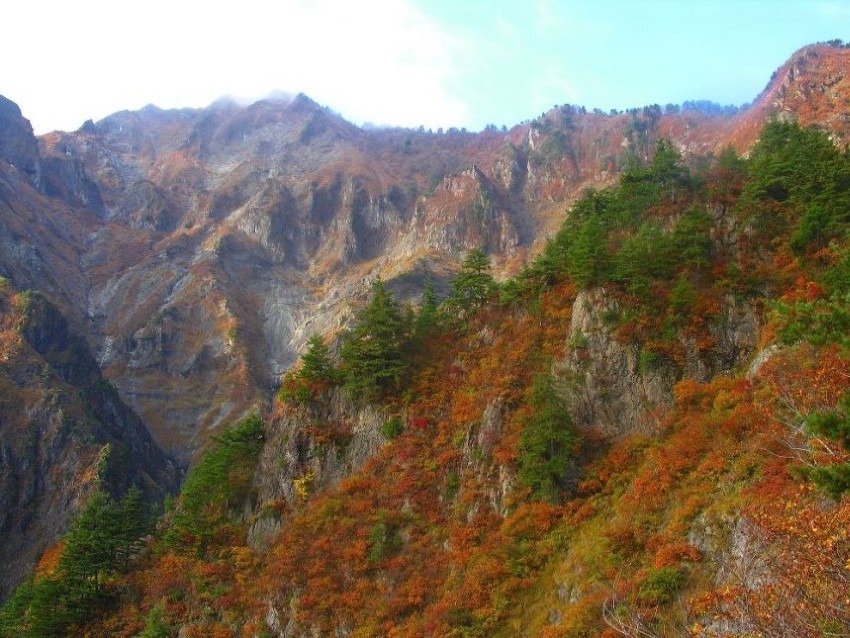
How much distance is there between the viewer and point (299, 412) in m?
37.2

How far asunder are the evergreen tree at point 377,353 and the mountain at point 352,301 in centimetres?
133

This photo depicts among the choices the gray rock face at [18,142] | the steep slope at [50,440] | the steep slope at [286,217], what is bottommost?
the steep slope at [50,440]

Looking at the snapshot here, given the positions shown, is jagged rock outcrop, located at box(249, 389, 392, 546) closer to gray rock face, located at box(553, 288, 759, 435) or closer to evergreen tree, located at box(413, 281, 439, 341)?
evergreen tree, located at box(413, 281, 439, 341)

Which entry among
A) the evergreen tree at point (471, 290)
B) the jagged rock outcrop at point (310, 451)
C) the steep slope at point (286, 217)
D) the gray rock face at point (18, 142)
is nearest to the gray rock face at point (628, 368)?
the evergreen tree at point (471, 290)

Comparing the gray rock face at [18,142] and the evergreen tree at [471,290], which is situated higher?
the gray rock face at [18,142]

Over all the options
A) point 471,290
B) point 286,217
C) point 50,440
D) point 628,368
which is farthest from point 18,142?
point 628,368

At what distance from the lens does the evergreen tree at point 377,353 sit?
36.1 metres

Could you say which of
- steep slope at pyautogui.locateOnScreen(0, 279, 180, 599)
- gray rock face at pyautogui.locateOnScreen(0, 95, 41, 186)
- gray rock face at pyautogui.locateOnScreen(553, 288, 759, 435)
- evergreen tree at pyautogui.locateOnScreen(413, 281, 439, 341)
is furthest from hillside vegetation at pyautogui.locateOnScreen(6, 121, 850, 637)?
gray rock face at pyautogui.locateOnScreen(0, 95, 41, 186)

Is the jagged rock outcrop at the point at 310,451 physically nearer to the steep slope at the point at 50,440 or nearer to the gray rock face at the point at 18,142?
the steep slope at the point at 50,440

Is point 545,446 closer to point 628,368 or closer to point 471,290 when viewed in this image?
point 628,368

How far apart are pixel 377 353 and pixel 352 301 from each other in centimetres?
6819

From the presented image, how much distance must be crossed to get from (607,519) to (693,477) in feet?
12.4

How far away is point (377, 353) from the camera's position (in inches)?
1421

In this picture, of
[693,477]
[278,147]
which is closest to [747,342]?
[693,477]
